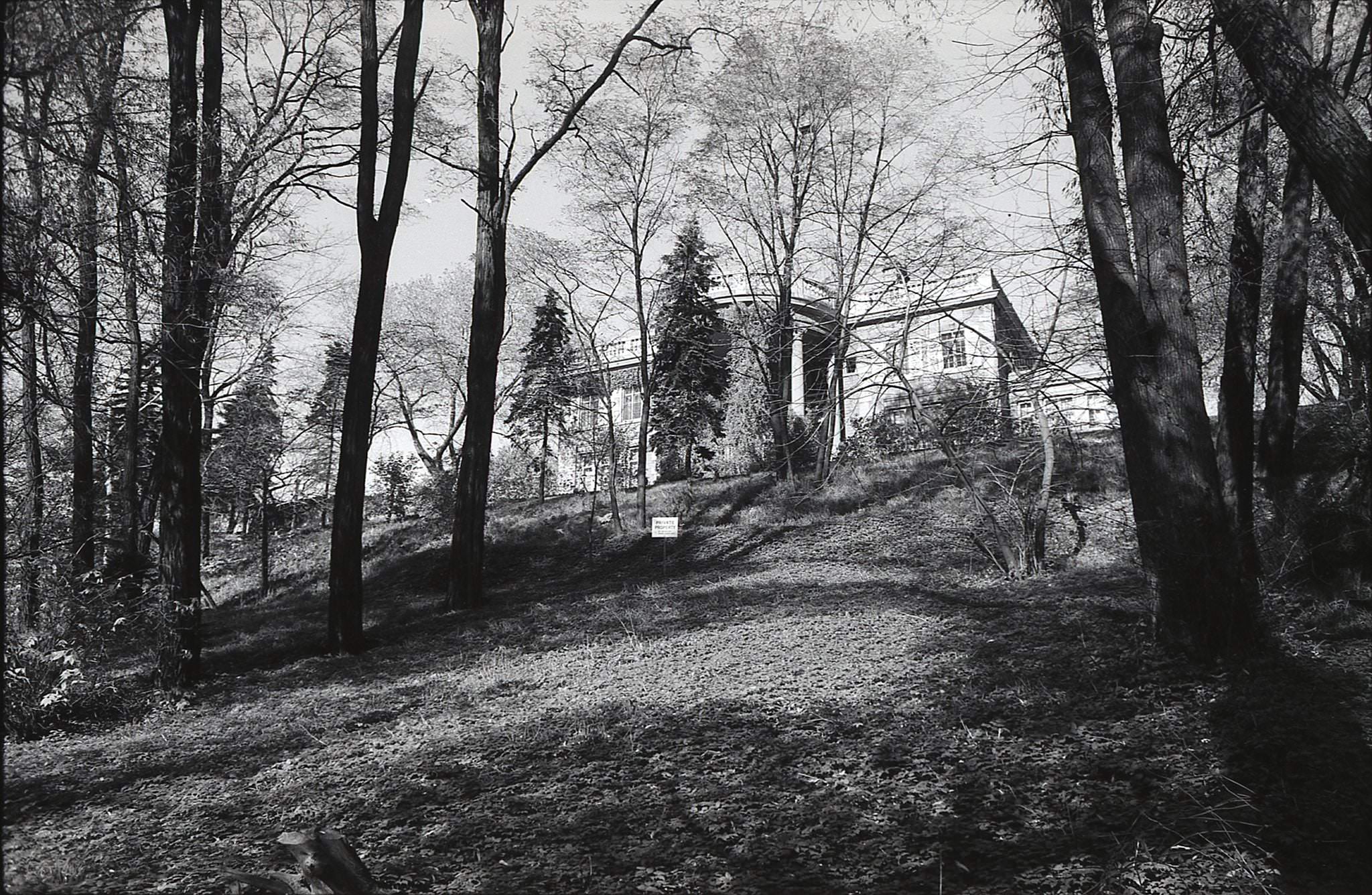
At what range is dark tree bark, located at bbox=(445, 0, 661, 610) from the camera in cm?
1220

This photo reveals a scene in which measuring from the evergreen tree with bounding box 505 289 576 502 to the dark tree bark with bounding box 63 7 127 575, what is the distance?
20013mm

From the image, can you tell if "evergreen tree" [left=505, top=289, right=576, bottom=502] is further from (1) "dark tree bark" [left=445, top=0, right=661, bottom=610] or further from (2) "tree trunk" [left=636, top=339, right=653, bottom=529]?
(1) "dark tree bark" [left=445, top=0, right=661, bottom=610]

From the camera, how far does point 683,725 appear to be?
5.52 meters

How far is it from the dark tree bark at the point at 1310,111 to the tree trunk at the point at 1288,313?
339cm

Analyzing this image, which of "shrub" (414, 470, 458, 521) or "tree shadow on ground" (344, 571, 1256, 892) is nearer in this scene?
"tree shadow on ground" (344, 571, 1256, 892)

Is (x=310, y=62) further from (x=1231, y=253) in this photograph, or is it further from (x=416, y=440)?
(x=416, y=440)

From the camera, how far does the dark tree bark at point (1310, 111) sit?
12.0ft

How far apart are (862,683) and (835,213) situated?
1510 centimetres

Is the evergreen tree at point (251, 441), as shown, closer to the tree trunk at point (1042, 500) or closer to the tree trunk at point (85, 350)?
the tree trunk at point (85, 350)

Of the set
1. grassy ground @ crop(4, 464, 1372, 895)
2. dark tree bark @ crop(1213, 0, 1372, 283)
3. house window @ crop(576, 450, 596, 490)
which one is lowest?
grassy ground @ crop(4, 464, 1372, 895)

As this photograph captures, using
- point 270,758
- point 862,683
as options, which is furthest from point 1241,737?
point 270,758

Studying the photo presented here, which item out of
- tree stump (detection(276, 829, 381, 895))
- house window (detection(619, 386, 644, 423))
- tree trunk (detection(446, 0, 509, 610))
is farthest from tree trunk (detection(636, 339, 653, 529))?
tree stump (detection(276, 829, 381, 895))

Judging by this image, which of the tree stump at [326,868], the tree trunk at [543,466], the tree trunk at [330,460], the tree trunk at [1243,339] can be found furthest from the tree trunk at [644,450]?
the tree stump at [326,868]

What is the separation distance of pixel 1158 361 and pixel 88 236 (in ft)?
23.0
